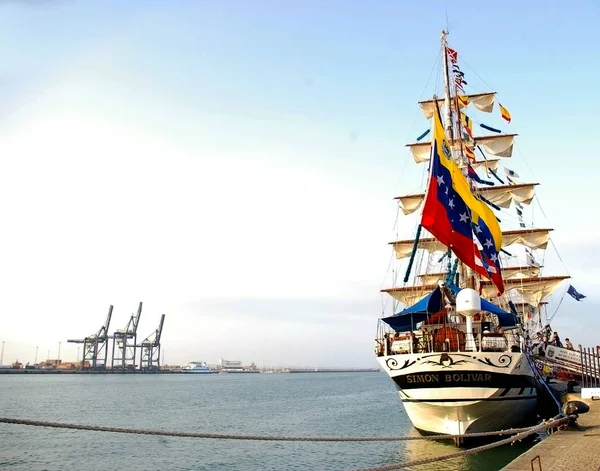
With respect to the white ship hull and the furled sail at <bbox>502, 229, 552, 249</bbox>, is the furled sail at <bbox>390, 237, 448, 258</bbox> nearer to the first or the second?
the furled sail at <bbox>502, 229, 552, 249</bbox>

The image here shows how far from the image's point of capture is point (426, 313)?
26.2 m

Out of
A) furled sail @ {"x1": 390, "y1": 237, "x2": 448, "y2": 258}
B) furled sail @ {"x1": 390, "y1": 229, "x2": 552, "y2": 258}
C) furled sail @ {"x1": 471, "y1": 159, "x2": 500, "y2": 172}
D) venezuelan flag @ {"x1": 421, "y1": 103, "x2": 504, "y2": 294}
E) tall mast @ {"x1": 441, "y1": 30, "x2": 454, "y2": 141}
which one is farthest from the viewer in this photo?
furled sail @ {"x1": 471, "y1": 159, "x2": 500, "y2": 172}

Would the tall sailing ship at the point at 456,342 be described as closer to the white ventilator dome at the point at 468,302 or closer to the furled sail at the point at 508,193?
the white ventilator dome at the point at 468,302

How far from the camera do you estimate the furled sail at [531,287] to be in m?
46.5

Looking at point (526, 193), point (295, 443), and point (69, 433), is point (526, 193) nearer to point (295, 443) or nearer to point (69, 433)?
point (295, 443)

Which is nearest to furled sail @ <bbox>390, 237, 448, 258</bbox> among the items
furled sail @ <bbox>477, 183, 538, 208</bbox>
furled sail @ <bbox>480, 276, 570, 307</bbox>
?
furled sail @ <bbox>480, 276, 570, 307</bbox>

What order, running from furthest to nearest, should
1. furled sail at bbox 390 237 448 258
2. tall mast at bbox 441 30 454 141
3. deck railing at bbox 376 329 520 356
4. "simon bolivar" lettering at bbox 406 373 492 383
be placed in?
furled sail at bbox 390 237 448 258, tall mast at bbox 441 30 454 141, deck railing at bbox 376 329 520 356, "simon bolivar" lettering at bbox 406 373 492 383

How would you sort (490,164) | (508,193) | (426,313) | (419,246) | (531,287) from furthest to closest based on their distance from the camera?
(490,164) → (508,193) → (531,287) → (419,246) → (426,313)

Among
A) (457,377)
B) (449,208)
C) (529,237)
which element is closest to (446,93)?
(449,208)

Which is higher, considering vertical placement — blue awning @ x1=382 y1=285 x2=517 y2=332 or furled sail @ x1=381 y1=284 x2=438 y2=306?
furled sail @ x1=381 y1=284 x2=438 y2=306

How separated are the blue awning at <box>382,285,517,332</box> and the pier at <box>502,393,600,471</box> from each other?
8935mm

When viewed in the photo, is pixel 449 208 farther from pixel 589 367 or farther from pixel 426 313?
pixel 589 367

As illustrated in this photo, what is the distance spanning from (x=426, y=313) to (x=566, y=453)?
43.4 feet

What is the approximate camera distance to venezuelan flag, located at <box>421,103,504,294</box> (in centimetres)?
2294
